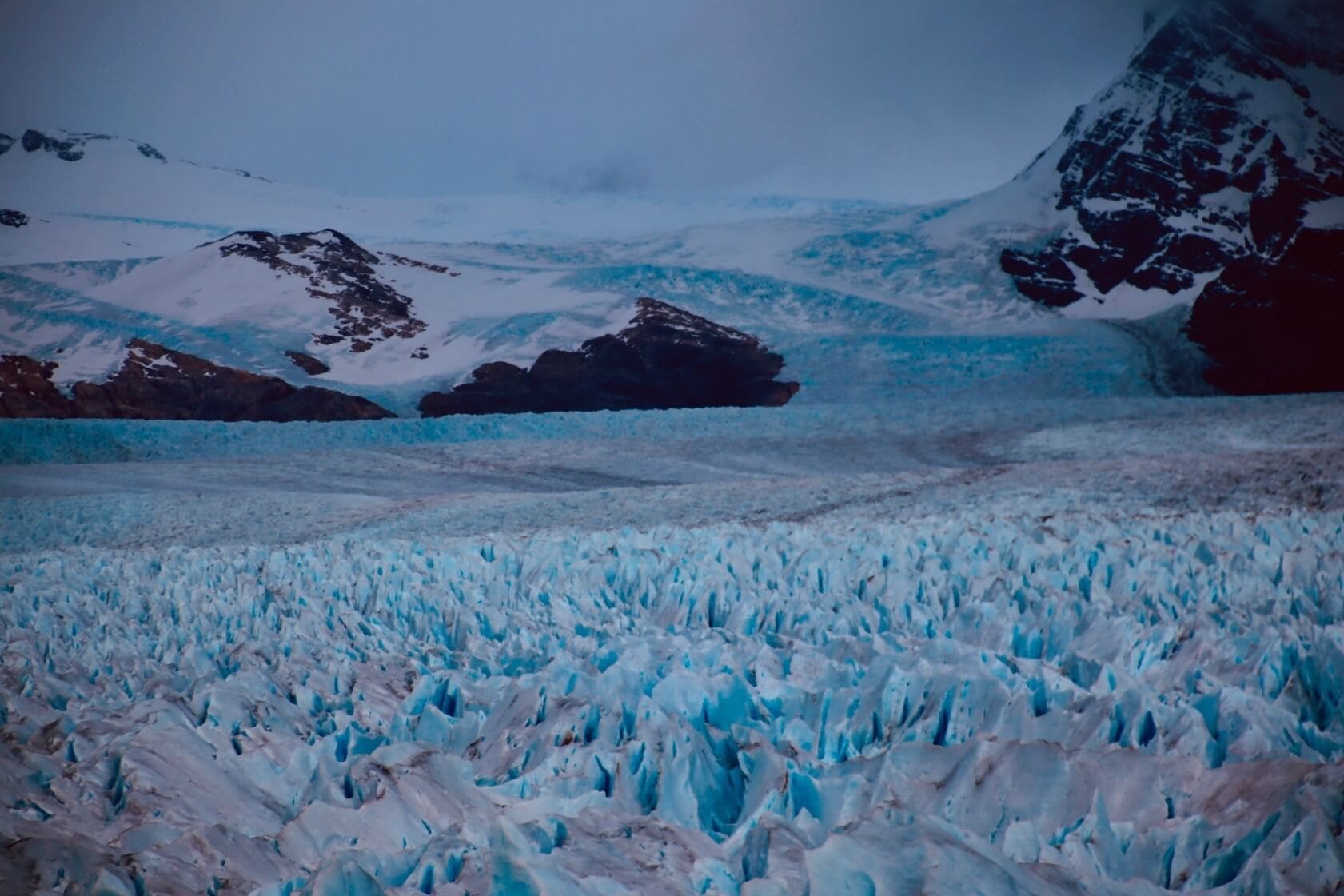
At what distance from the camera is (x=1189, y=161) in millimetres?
20281

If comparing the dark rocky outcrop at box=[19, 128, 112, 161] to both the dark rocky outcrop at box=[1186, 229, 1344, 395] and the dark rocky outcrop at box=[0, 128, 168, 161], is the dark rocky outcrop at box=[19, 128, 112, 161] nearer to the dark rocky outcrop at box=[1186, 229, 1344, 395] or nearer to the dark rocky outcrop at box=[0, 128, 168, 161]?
the dark rocky outcrop at box=[0, 128, 168, 161]

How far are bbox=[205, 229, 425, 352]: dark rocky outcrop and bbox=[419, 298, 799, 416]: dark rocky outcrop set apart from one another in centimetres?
237

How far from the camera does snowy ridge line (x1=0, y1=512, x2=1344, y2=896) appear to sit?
1.44 metres

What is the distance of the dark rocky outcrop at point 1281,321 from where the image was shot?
49.5 feet

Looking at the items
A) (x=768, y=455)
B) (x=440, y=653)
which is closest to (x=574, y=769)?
(x=440, y=653)

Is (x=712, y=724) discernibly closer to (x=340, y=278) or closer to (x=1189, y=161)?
(x=340, y=278)

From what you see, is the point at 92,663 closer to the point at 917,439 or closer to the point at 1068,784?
the point at 1068,784

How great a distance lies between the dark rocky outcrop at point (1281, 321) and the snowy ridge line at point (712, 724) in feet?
43.3

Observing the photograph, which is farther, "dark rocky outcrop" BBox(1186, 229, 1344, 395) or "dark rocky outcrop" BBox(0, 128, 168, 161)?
"dark rocky outcrop" BBox(1186, 229, 1344, 395)

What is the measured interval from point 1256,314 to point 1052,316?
344 cm

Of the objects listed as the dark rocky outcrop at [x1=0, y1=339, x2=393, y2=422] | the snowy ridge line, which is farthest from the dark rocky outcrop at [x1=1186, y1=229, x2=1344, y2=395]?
the dark rocky outcrop at [x1=0, y1=339, x2=393, y2=422]

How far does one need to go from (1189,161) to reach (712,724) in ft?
72.6

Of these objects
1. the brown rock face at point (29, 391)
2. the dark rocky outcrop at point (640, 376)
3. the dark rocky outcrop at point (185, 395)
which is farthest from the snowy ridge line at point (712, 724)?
the dark rocky outcrop at point (640, 376)

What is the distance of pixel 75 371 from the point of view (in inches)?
540
